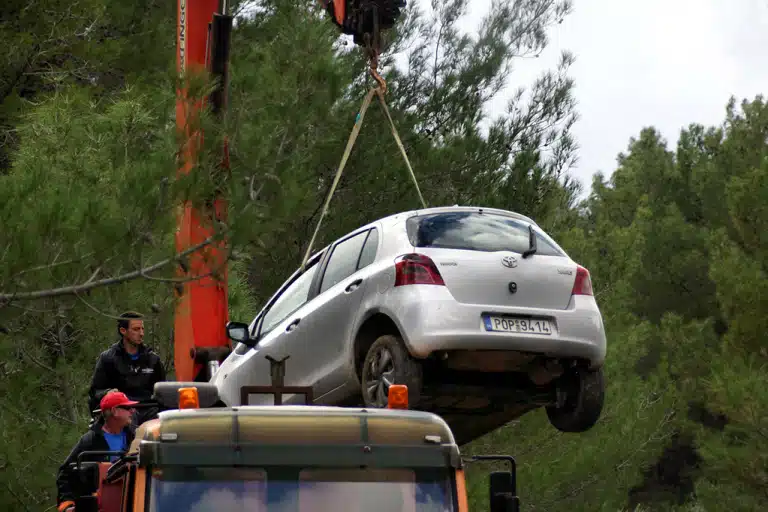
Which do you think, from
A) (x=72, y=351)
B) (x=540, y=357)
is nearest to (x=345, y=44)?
(x=72, y=351)

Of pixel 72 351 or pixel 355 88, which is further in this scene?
pixel 355 88

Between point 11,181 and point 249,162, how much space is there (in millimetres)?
1782

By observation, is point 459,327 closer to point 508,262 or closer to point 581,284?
point 508,262

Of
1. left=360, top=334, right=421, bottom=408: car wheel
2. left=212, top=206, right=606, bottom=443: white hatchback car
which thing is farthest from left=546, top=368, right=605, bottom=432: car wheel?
left=360, top=334, right=421, bottom=408: car wheel

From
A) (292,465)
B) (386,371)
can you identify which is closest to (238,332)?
(386,371)

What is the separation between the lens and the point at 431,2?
81.0ft

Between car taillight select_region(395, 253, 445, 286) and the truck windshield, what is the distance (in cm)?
243

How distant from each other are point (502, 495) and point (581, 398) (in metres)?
2.98

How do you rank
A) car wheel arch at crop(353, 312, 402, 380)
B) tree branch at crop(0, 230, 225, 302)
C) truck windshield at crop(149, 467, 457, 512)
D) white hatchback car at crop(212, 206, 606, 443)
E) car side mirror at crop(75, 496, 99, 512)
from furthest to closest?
tree branch at crop(0, 230, 225, 302) < car wheel arch at crop(353, 312, 402, 380) < white hatchback car at crop(212, 206, 606, 443) < car side mirror at crop(75, 496, 99, 512) < truck windshield at crop(149, 467, 457, 512)

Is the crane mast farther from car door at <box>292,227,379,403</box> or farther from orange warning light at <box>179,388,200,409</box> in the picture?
orange warning light at <box>179,388,200,409</box>

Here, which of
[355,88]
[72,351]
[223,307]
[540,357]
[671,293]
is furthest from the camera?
[671,293]

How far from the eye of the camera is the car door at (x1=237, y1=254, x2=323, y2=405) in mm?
11116

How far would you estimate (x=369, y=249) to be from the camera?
10.8 m

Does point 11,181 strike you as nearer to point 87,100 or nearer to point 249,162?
point 249,162
